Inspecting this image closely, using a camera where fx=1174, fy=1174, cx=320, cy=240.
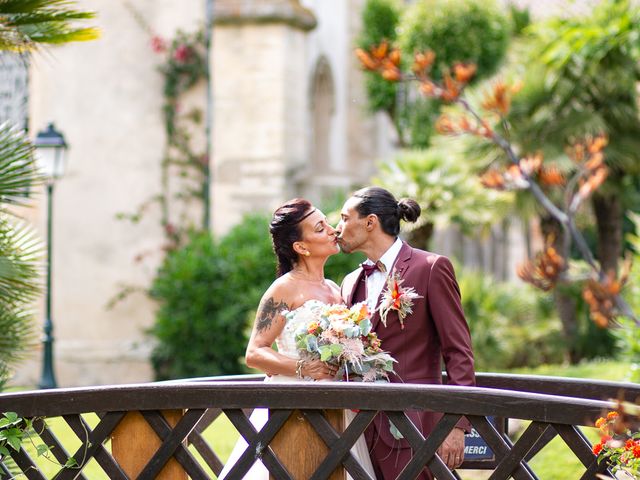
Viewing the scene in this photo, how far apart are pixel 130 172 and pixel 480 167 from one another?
16.8ft

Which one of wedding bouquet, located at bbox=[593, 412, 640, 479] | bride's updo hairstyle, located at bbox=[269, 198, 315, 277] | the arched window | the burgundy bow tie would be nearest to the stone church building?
the arched window

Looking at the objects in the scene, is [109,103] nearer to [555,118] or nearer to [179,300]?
[179,300]

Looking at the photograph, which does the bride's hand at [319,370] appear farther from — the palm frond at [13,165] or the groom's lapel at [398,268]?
the palm frond at [13,165]

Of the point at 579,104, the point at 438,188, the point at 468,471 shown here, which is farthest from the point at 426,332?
the point at 579,104

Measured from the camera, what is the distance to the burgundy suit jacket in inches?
203

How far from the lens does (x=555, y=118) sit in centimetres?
1617

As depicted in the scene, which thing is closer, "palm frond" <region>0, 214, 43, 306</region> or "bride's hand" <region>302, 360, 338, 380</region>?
"bride's hand" <region>302, 360, 338, 380</region>

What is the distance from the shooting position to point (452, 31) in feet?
62.7

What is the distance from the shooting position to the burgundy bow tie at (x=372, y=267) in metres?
5.41

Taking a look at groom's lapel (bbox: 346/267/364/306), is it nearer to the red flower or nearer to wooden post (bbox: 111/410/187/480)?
wooden post (bbox: 111/410/187/480)

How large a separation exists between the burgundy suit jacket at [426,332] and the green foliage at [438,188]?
8.15 meters

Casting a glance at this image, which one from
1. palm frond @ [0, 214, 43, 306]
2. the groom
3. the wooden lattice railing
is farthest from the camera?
palm frond @ [0, 214, 43, 306]

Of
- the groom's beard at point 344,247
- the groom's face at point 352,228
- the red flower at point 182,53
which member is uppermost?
the red flower at point 182,53

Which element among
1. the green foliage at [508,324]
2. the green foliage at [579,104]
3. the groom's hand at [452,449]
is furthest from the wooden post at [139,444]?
the green foliage at [579,104]
